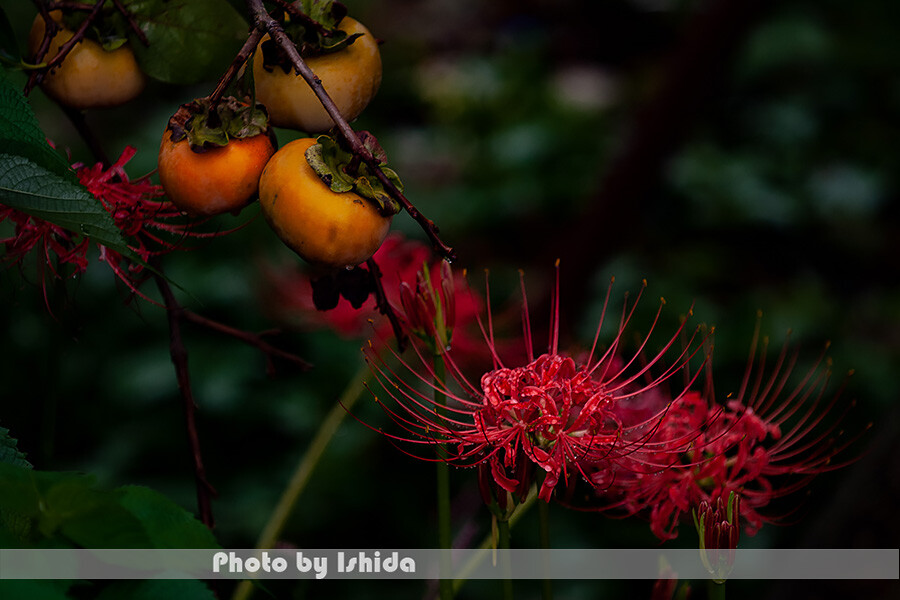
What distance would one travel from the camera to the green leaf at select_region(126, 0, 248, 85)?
39cm

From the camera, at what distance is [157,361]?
1.34m

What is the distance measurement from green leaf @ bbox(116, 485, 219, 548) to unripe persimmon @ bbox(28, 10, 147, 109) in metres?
0.18

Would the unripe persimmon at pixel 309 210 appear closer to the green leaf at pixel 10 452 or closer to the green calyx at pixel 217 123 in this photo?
the green calyx at pixel 217 123

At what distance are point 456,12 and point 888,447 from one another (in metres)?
2.51

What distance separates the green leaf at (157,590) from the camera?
0.28m

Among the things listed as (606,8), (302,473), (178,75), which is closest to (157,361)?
(302,473)

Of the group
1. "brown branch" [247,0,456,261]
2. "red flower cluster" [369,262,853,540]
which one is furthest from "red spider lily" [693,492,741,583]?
"brown branch" [247,0,456,261]

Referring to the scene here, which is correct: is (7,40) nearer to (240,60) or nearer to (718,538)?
(240,60)

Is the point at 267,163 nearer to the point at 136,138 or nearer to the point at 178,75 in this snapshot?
the point at 178,75

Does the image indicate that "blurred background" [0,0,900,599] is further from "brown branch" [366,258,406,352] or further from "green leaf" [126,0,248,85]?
"green leaf" [126,0,248,85]

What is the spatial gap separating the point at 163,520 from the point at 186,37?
0.22 metres

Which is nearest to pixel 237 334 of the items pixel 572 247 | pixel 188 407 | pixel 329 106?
pixel 188 407

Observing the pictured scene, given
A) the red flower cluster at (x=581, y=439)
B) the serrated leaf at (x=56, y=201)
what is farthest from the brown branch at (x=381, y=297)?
the serrated leaf at (x=56, y=201)

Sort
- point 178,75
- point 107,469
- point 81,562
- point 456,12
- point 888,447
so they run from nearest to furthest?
point 81,562
point 178,75
point 888,447
point 107,469
point 456,12
